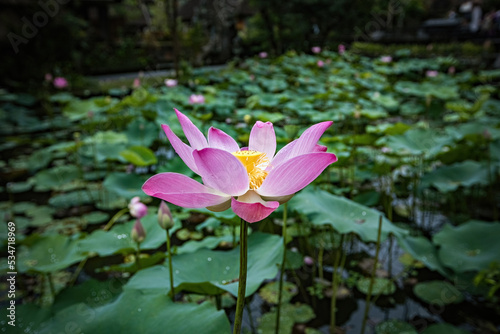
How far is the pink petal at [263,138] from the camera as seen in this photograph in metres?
0.52

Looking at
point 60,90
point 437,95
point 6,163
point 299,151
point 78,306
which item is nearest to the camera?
point 299,151

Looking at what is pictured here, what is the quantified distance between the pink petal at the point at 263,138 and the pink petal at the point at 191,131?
0.09 m

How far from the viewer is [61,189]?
2.48 m

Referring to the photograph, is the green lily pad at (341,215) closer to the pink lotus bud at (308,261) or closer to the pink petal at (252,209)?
the pink lotus bud at (308,261)

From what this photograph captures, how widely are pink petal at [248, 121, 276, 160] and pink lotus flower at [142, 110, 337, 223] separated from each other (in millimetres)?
63

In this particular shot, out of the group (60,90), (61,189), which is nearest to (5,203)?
(61,189)

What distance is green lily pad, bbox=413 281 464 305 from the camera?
1.44m

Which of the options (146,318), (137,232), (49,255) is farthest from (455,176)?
(49,255)

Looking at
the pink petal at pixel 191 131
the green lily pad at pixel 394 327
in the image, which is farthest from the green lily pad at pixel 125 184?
the pink petal at pixel 191 131

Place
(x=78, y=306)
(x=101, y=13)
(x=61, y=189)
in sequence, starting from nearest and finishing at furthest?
(x=78, y=306), (x=61, y=189), (x=101, y=13)

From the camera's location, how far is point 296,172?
0.38 meters

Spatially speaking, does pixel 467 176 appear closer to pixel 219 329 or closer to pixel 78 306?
pixel 219 329

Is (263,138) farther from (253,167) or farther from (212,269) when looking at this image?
(212,269)

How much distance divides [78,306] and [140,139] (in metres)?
1.99
